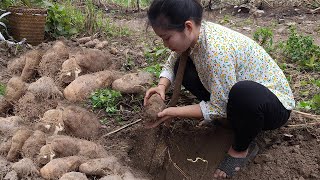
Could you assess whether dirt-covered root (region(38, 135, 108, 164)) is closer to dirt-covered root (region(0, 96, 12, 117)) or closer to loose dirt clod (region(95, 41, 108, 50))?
dirt-covered root (region(0, 96, 12, 117))

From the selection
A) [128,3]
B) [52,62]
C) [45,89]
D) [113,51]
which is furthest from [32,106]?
[128,3]

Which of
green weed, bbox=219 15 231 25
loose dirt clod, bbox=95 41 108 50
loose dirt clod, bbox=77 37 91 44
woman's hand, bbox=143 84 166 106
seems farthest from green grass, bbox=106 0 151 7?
woman's hand, bbox=143 84 166 106

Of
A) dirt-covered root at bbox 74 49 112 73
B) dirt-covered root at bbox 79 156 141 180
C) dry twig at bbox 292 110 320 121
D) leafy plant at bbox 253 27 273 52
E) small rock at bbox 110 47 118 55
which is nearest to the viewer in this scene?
dirt-covered root at bbox 79 156 141 180

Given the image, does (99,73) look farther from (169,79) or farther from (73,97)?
(169,79)

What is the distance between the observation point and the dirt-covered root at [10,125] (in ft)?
7.35

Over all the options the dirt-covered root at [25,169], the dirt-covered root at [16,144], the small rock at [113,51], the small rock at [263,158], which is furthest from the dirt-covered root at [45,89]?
the small rock at [263,158]

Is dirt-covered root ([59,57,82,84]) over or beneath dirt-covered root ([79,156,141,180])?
over

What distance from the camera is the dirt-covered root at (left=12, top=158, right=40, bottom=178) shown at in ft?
6.24

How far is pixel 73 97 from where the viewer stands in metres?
2.63

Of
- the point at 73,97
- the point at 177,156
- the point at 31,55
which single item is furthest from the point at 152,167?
the point at 31,55

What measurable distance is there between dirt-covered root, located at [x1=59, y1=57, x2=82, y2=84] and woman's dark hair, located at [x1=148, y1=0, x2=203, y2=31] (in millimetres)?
1178

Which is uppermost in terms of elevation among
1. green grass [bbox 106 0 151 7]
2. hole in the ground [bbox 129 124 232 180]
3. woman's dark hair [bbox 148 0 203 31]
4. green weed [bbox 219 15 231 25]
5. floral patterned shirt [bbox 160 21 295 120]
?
woman's dark hair [bbox 148 0 203 31]

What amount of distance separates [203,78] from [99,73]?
97cm

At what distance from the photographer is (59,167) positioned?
1.87m
